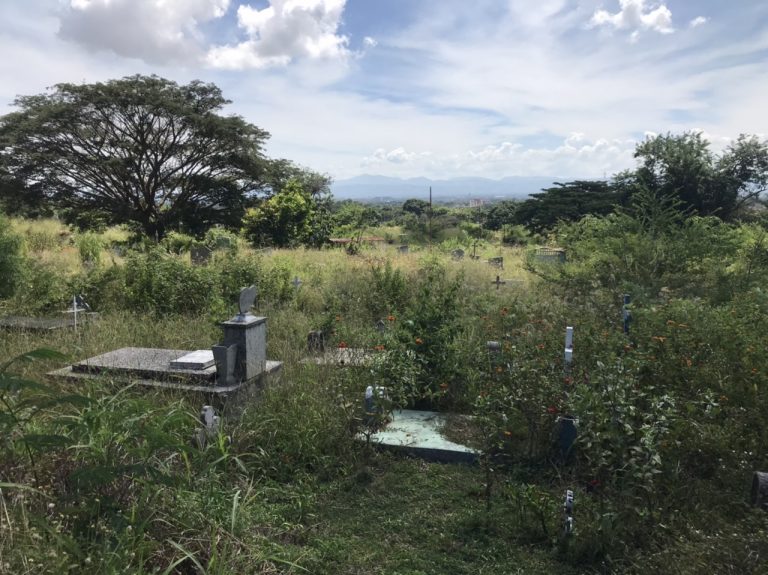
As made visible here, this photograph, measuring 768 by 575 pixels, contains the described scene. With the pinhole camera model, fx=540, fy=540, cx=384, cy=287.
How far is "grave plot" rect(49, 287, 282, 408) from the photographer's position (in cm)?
443

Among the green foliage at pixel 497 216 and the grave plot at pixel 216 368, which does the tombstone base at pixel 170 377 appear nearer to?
the grave plot at pixel 216 368

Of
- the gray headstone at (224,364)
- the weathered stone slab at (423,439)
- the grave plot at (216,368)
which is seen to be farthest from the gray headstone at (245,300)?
the weathered stone slab at (423,439)

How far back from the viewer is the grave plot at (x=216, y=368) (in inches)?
174

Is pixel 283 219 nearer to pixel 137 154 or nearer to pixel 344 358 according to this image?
pixel 137 154

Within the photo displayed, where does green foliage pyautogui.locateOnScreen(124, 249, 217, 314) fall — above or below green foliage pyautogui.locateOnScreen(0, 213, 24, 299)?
below

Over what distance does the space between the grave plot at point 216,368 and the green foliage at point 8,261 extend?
3771mm

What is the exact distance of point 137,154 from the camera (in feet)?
72.0

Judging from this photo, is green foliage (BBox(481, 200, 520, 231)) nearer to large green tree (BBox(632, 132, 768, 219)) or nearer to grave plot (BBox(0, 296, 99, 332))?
large green tree (BBox(632, 132, 768, 219))

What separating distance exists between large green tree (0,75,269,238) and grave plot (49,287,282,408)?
18.4 m

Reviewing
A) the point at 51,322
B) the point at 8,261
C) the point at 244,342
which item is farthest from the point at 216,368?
the point at 8,261

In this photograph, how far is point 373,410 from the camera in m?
4.15

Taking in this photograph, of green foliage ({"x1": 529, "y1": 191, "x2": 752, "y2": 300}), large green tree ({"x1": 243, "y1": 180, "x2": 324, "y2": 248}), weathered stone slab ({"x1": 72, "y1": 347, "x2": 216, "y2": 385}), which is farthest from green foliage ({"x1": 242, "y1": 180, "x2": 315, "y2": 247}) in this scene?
weathered stone slab ({"x1": 72, "y1": 347, "x2": 216, "y2": 385})

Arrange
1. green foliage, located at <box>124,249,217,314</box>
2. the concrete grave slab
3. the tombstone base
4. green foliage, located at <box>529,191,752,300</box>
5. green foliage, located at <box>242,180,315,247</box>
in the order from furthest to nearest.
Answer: green foliage, located at <box>242,180,315,247</box>
green foliage, located at <box>124,249,217,314</box>
green foliage, located at <box>529,191,752,300</box>
the concrete grave slab
the tombstone base

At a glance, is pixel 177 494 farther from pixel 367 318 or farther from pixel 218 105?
pixel 218 105
